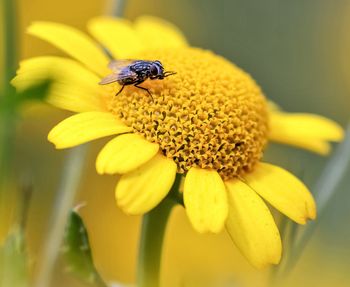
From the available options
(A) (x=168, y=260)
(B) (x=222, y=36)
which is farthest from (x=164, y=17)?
(A) (x=168, y=260)

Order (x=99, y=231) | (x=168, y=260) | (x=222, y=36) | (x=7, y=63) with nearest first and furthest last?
1. (x=7, y=63)
2. (x=168, y=260)
3. (x=99, y=231)
4. (x=222, y=36)

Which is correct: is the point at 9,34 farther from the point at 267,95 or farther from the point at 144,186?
Result: the point at 267,95

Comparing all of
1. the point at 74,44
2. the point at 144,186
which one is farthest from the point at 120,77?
the point at 144,186

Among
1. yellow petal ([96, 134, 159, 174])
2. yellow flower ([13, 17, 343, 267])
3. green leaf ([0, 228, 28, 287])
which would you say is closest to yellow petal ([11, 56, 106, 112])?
yellow flower ([13, 17, 343, 267])

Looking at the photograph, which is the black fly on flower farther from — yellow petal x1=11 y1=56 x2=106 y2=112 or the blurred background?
the blurred background

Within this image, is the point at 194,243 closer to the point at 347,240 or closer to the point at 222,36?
the point at 347,240

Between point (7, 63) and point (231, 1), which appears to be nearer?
point (7, 63)

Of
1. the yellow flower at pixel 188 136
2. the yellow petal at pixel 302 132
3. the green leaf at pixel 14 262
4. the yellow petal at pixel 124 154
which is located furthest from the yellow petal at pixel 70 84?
the yellow petal at pixel 302 132
